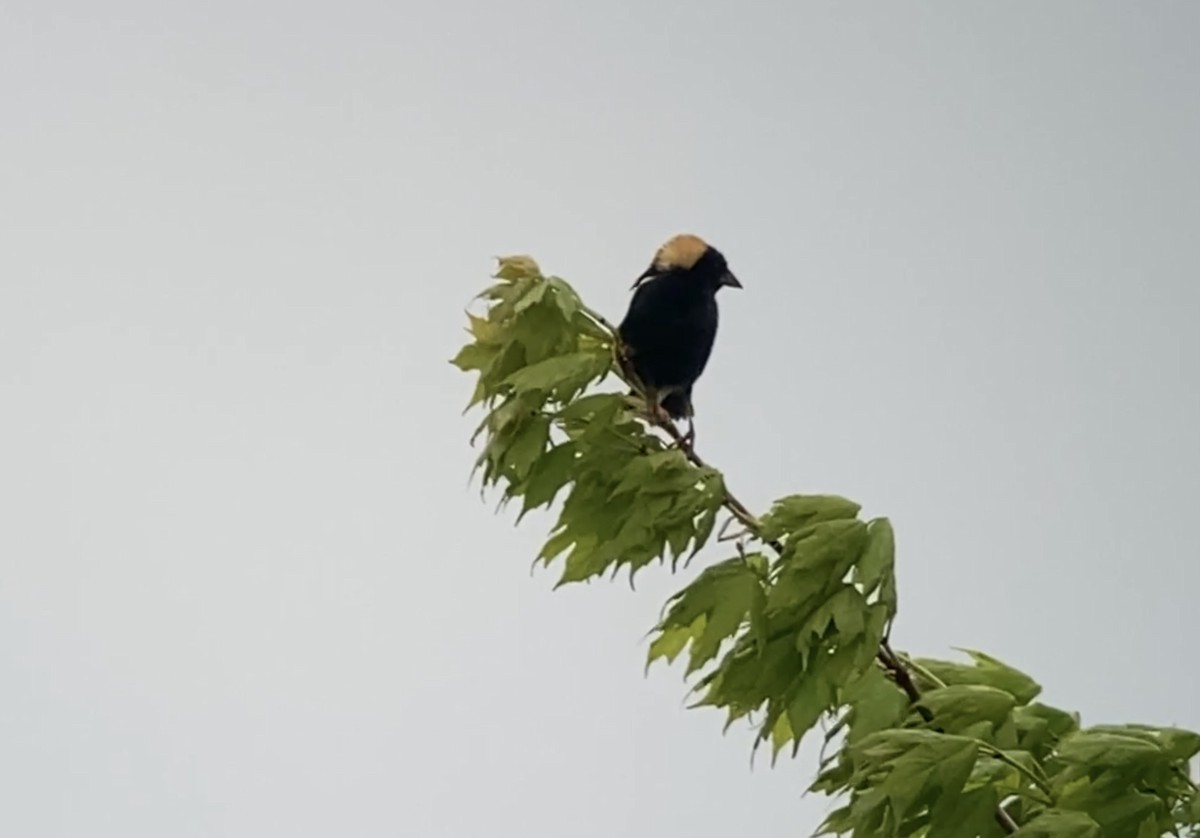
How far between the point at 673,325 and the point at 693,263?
0.85 ft

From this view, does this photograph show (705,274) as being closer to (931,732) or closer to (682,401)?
(682,401)

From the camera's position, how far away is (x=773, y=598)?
1.63m

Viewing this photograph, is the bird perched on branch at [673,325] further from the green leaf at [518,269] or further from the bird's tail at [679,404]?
the green leaf at [518,269]

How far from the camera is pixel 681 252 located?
10.6 feet

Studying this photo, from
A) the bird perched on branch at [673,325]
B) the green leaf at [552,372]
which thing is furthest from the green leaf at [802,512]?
the bird perched on branch at [673,325]

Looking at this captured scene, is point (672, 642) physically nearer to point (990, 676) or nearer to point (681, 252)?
point (990, 676)

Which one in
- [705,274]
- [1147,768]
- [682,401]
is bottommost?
[1147,768]

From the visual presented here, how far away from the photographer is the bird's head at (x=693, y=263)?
3189 mm

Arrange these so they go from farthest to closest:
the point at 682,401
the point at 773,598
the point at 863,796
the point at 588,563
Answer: the point at 682,401 < the point at 588,563 < the point at 773,598 < the point at 863,796

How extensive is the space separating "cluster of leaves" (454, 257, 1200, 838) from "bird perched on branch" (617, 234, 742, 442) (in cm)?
105

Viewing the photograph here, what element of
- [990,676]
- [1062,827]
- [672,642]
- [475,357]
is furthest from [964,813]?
[475,357]

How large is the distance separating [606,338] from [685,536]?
13.6 inches

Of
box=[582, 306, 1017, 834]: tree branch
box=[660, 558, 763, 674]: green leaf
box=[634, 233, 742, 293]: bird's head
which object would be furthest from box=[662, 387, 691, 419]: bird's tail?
box=[660, 558, 763, 674]: green leaf

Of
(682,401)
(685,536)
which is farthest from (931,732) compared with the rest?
(682,401)
